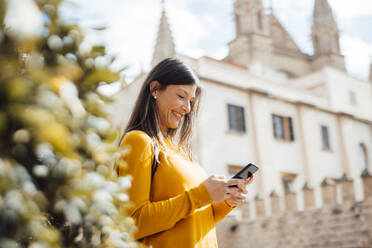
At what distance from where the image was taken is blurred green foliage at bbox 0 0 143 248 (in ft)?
2.79

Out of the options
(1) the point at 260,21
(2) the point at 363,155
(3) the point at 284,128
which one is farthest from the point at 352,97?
(1) the point at 260,21

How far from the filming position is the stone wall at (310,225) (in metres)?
12.6

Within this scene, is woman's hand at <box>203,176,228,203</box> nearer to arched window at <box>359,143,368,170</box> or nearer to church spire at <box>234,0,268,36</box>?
arched window at <box>359,143,368,170</box>

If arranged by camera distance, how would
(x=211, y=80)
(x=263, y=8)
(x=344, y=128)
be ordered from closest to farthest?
(x=211, y=80) → (x=344, y=128) → (x=263, y=8)

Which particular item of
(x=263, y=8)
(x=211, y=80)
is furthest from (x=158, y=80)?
(x=263, y=8)

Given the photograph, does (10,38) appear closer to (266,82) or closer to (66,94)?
(66,94)

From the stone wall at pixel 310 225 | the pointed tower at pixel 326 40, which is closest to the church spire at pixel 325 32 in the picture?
the pointed tower at pixel 326 40

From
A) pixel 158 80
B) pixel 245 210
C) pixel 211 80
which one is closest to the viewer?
pixel 158 80

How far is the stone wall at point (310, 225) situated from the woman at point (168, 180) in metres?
11.8

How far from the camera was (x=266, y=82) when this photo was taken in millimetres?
21344

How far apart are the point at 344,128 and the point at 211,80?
969 cm

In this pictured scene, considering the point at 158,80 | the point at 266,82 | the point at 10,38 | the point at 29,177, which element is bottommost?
the point at 29,177

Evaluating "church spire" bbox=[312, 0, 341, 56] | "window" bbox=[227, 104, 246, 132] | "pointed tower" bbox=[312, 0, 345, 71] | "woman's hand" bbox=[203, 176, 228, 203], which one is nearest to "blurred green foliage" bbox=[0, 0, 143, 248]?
"woman's hand" bbox=[203, 176, 228, 203]

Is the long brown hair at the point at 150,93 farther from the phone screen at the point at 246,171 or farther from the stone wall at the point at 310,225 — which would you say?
the stone wall at the point at 310,225
